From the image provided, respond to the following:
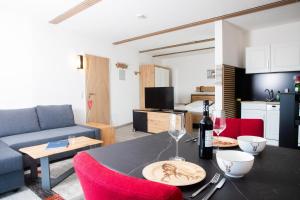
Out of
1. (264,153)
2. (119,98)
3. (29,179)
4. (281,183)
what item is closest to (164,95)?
(119,98)

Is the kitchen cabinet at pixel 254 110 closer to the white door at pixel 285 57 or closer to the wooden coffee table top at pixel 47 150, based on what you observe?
the white door at pixel 285 57

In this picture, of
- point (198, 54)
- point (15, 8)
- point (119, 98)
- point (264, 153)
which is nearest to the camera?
point (264, 153)

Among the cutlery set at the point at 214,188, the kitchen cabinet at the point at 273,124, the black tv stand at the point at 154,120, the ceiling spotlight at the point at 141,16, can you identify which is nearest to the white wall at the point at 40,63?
the black tv stand at the point at 154,120

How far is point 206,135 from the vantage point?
1038 millimetres

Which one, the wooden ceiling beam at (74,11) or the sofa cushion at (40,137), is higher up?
the wooden ceiling beam at (74,11)

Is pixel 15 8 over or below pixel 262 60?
over

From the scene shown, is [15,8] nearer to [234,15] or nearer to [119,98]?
[119,98]

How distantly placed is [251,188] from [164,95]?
437 cm

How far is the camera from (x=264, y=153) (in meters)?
1.17

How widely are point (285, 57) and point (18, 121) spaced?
205 inches

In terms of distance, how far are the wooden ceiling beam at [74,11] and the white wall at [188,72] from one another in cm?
487

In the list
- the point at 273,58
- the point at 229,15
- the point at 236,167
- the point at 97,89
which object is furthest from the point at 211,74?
the point at 236,167

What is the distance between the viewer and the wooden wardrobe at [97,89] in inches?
195

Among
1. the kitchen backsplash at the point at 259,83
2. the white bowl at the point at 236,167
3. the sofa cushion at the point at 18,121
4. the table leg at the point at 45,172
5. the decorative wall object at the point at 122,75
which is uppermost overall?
the decorative wall object at the point at 122,75
